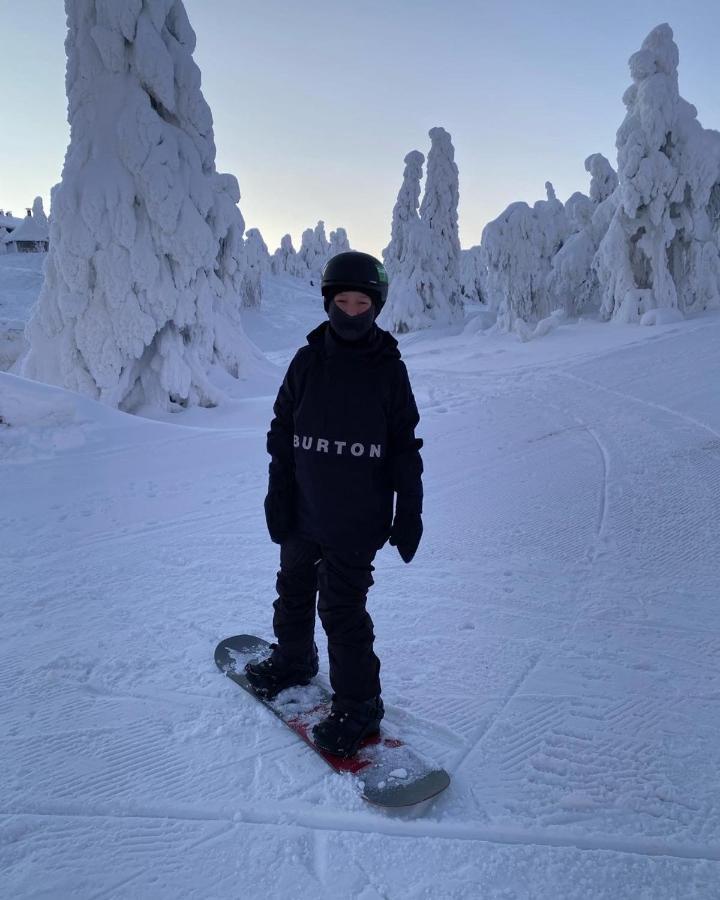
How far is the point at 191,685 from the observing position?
262 cm

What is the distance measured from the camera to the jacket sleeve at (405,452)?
2.30 meters

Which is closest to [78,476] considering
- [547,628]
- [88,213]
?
[547,628]

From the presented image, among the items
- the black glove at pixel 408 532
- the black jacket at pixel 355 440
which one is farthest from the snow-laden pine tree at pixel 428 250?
the black glove at pixel 408 532

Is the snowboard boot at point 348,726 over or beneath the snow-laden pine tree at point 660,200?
beneath

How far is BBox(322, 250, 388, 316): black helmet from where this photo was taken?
7.26 ft

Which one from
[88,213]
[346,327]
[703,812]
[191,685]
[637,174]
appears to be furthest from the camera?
[637,174]

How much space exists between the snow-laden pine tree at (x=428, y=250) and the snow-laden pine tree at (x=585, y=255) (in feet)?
26.3

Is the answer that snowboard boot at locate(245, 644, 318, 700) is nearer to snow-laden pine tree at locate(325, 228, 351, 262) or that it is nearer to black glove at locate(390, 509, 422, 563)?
black glove at locate(390, 509, 422, 563)

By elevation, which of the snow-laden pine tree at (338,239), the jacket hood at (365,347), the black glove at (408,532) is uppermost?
the snow-laden pine tree at (338,239)

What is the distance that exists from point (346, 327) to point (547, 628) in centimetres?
207

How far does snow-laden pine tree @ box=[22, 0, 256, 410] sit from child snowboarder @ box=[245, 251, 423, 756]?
10.0 meters

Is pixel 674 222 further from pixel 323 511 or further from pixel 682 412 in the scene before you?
pixel 323 511

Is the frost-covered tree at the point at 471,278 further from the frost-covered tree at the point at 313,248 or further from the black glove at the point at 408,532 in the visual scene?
the black glove at the point at 408,532

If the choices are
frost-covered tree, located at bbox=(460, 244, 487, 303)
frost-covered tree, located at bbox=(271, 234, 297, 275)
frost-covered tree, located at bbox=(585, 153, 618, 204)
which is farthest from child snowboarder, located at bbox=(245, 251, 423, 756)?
frost-covered tree, located at bbox=(271, 234, 297, 275)
